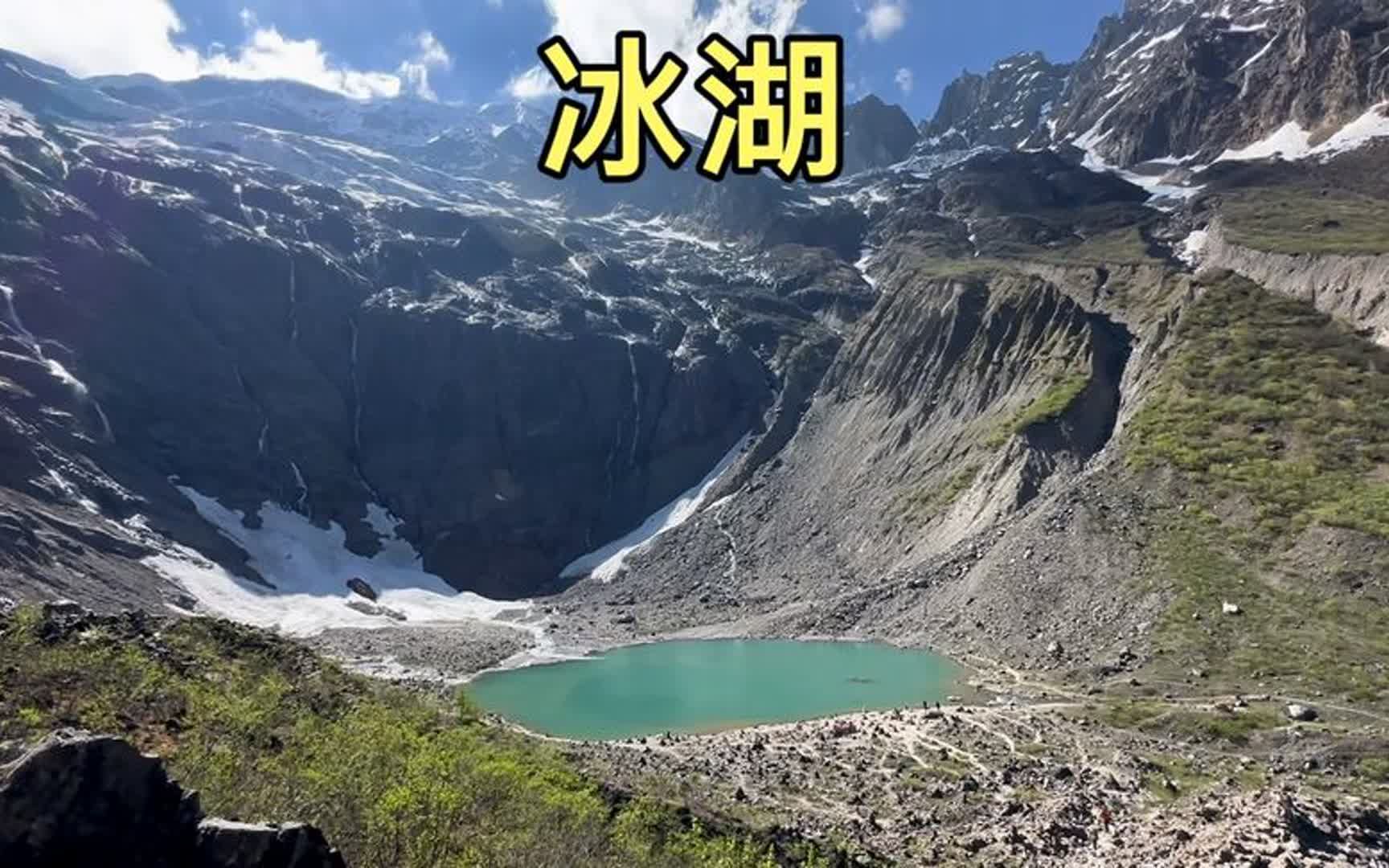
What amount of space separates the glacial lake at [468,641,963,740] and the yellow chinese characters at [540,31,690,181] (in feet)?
102

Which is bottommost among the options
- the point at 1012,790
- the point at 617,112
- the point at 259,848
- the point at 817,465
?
the point at 1012,790

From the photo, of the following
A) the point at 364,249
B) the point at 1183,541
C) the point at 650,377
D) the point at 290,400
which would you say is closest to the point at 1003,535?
the point at 1183,541

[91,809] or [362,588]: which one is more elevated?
[91,809]

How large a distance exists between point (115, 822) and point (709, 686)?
176ft

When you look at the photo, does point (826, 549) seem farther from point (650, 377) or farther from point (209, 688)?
point (209, 688)

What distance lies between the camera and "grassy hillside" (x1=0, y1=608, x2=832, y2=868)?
17297 millimetres

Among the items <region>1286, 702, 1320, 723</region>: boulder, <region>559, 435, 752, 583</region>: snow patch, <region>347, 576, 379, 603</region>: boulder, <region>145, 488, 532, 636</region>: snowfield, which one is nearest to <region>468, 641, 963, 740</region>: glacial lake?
<region>1286, 702, 1320, 723</region>: boulder

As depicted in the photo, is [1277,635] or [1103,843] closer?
[1103,843]

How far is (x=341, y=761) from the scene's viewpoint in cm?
1878

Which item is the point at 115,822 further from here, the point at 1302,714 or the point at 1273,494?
the point at 1273,494

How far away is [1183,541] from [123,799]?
64.1m

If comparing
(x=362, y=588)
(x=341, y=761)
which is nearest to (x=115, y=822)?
(x=341, y=761)

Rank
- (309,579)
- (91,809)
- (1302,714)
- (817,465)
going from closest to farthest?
1. (91,809)
2. (1302,714)
3. (309,579)
4. (817,465)

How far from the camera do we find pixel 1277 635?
53.1 meters
